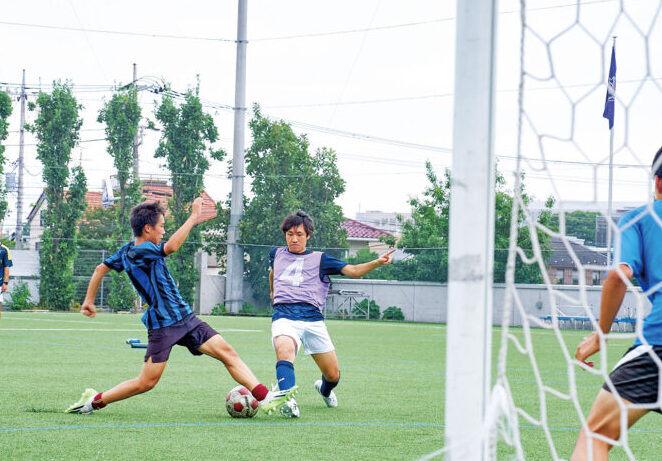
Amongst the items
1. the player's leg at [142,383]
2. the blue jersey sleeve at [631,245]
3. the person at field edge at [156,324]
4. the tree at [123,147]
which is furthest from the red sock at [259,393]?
the tree at [123,147]

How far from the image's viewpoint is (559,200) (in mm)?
3004

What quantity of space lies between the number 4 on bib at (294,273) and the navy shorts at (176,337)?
897 millimetres

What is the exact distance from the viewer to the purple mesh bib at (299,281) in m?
6.79

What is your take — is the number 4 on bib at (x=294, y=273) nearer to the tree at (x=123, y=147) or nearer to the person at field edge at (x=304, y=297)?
the person at field edge at (x=304, y=297)

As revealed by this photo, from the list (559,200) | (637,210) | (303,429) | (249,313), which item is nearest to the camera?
(559,200)

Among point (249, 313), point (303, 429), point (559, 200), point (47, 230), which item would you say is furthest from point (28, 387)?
point (47, 230)

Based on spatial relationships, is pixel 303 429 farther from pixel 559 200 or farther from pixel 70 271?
pixel 70 271

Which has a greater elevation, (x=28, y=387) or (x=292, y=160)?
(x=292, y=160)

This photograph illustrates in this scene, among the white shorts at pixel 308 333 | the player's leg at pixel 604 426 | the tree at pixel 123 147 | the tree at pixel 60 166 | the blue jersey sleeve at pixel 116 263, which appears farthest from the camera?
the tree at pixel 123 147

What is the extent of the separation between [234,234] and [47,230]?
767 cm

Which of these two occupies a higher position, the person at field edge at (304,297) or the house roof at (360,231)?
the house roof at (360,231)

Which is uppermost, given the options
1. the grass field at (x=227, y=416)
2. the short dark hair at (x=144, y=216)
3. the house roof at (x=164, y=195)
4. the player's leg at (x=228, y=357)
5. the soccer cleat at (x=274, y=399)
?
the house roof at (x=164, y=195)

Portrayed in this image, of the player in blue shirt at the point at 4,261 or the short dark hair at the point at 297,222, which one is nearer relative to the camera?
the short dark hair at the point at 297,222

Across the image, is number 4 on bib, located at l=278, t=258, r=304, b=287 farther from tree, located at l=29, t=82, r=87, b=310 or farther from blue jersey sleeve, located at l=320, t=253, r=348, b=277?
tree, located at l=29, t=82, r=87, b=310
